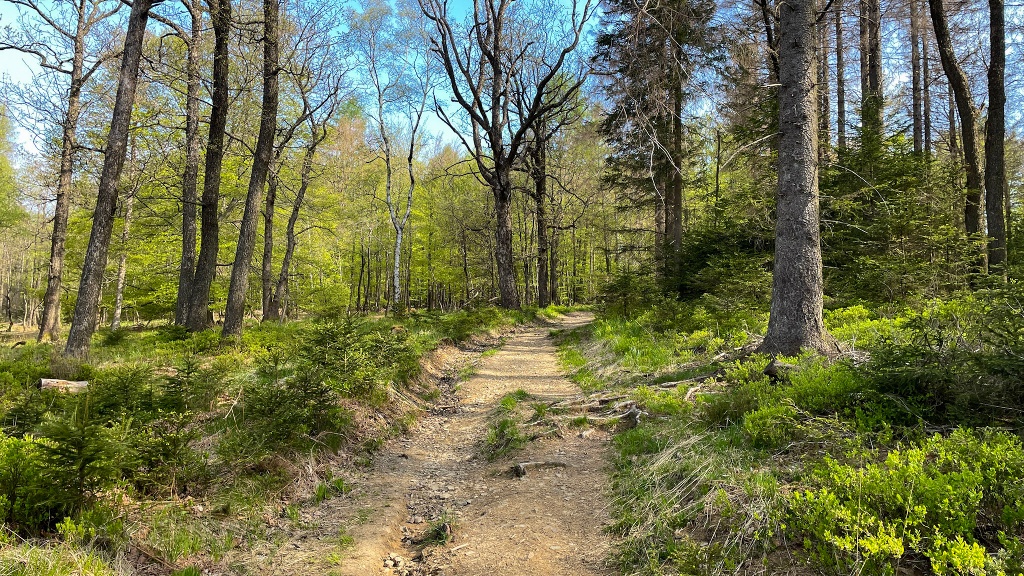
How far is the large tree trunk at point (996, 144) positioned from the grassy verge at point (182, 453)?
1262 centimetres

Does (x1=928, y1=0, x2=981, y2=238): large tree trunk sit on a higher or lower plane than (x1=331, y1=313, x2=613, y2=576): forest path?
higher

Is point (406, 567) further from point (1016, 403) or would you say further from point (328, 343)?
point (1016, 403)

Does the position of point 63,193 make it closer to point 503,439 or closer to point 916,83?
point 503,439

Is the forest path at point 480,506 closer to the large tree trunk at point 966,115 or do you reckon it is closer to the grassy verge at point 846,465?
the grassy verge at point 846,465

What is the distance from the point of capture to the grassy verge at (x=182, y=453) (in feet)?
8.49

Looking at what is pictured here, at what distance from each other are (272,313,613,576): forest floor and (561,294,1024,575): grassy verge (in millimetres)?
355

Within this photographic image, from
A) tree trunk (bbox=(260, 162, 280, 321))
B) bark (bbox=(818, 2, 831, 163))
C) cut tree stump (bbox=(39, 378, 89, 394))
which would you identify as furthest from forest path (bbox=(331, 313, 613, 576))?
tree trunk (bbox=(260, 162, 280, 321))

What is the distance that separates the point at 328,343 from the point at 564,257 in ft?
120

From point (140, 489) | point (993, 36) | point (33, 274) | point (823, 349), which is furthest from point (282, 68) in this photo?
point (33, 274)

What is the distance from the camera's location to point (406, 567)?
3219 mm

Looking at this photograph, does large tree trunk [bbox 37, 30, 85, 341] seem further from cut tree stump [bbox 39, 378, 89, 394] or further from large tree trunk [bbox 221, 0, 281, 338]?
cut tree stump [bbox 39, 378, 89, 394]

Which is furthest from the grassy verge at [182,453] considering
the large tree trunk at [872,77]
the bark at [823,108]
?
the large tree trunk at [872,77]

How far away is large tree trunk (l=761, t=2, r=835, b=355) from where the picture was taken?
18.6 ft

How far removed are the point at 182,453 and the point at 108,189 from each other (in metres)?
7.15
